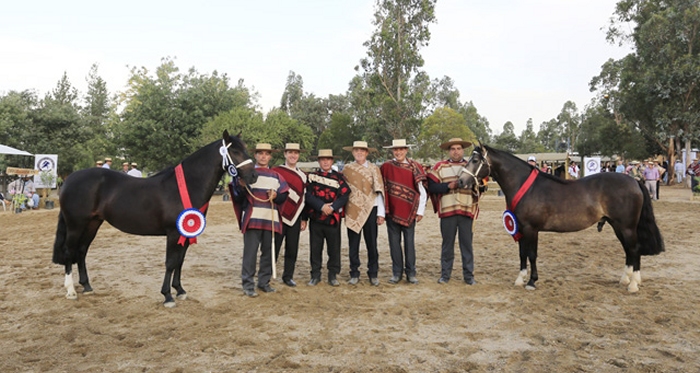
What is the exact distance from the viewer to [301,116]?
189ft

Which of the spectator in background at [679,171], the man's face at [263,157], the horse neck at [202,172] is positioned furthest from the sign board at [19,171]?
the spectator in background at [679,171]

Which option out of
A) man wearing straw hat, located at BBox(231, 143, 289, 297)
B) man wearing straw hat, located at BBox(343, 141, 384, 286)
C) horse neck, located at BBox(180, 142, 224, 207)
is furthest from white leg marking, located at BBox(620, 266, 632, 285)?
horse neck, located at BBox(180, 142, 224, 207)

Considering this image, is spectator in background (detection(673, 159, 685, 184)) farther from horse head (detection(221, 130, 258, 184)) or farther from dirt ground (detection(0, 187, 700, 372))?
horse head (detection(221, 130, 258, 184))

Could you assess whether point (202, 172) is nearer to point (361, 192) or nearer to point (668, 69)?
point (361, 192)

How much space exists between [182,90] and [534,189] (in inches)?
1056

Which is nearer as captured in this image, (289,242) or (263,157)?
(263,157)

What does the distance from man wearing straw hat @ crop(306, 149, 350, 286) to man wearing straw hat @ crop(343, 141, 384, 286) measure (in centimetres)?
12

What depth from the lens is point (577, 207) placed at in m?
5.72

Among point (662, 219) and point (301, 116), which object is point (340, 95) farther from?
point (662, 219)

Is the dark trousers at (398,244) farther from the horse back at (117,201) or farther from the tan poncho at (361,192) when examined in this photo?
the horse back at (117,201)

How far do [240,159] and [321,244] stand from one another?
5.26ft

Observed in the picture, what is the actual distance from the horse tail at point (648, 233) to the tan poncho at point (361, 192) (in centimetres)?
341

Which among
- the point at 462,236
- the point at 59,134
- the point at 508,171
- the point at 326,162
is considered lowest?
the point at 462,236

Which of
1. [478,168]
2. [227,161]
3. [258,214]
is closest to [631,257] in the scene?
[478,168]
